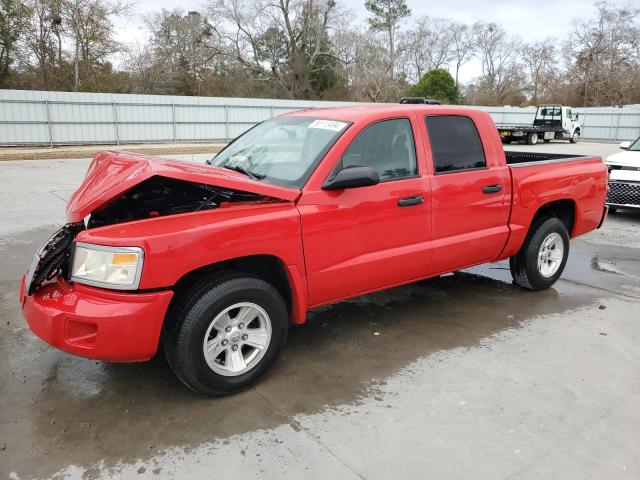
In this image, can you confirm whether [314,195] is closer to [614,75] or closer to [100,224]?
[100,224]

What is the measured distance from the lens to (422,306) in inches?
192

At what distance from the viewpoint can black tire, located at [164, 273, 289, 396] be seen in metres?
2.97

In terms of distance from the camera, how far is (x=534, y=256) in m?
5.05

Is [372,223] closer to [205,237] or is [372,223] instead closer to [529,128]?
[205,237]

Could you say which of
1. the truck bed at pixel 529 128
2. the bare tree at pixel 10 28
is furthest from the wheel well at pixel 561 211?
the bare tree at pixel 10 28

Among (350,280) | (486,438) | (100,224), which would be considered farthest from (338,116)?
(486,438)

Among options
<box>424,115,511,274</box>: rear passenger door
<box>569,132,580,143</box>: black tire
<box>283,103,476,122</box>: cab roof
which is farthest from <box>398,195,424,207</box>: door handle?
<box>569,132,580,143</box>: black tire

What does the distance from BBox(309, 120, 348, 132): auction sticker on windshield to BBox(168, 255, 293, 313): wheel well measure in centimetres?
111

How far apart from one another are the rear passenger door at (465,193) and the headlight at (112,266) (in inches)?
91.6

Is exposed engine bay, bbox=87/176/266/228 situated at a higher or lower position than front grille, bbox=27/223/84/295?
higher

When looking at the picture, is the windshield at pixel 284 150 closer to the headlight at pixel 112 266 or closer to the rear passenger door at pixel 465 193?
the rear passenger door at pixel 465 193

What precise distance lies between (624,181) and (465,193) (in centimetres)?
634

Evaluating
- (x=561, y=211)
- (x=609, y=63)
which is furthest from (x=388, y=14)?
(x=561, y=211)

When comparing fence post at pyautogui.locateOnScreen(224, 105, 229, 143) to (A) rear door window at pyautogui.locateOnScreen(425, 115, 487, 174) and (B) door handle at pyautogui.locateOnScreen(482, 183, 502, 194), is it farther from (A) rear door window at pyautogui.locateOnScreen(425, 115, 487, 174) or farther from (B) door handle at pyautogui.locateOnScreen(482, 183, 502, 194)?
(B) door handle at pyautogui.locateOnScreen(482, 183, 502, 194)
